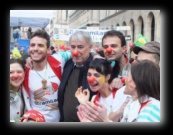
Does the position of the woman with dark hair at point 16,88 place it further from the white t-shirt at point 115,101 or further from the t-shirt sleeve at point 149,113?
the t-shirt sleeve at point 149,113

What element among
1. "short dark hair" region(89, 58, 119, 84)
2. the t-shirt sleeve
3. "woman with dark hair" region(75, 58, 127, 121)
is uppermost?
"short dark hair" region(89, 58, 119, 84)

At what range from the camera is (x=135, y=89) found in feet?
7.97

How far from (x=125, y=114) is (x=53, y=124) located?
2.80 ft

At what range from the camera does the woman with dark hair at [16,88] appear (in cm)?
289

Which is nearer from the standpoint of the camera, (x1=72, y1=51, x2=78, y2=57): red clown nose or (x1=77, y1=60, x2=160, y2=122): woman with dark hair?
(x1=77, y1=60, x2=160, y2=122): woman with dark hair

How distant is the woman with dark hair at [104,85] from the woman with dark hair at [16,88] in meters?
0.71

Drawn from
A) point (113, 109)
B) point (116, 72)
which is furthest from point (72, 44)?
point (113, 109)

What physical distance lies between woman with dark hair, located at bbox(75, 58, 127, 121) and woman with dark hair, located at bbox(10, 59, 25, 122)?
27.8 inches

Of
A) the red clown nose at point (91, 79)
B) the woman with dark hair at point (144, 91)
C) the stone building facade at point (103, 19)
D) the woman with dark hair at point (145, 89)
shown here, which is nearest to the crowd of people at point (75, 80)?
the red clown nose at point (91, 79)

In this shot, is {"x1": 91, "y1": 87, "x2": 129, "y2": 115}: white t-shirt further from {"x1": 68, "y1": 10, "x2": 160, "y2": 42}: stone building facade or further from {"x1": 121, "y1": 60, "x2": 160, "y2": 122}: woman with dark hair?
{"x1": 68, "y1": 10, "x2": 160, "y2": 42}: stone building facade

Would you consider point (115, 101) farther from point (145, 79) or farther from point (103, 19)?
point (103, 19)

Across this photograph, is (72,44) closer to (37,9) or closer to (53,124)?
(37,9)

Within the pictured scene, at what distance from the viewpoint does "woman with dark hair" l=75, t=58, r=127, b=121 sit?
2.75 m

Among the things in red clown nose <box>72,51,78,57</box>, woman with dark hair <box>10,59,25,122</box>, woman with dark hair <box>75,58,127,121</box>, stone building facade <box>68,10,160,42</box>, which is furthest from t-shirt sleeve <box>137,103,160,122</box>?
stone building facade <box>68,10,160,42</box>
